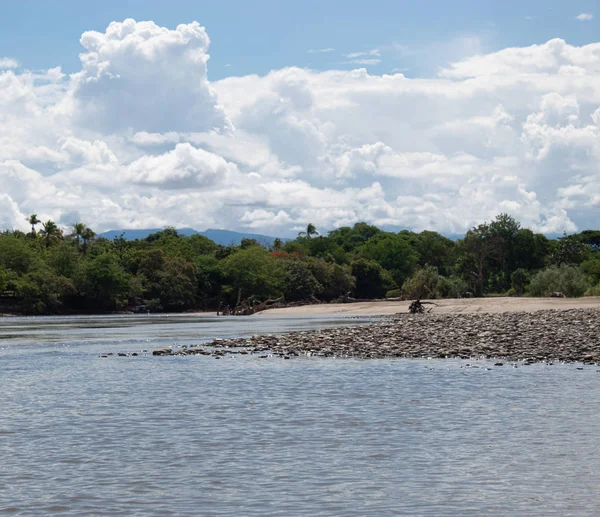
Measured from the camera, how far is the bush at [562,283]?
73625 mm

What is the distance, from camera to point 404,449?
13703mm

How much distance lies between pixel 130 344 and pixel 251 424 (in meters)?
27.9

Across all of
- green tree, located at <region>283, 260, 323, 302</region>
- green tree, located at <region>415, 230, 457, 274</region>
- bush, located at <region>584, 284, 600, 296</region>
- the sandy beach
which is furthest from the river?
green tree, located at <region>415, 230, 457, 274</region>

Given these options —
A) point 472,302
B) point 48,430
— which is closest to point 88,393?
point 48,430

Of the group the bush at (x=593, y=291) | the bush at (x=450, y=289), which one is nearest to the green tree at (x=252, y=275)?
the bush at (x=450, y=289)

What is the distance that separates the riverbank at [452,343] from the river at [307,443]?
11.6 ft

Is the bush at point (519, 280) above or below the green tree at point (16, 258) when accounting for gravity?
below

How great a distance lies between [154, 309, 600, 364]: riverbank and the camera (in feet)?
94.1

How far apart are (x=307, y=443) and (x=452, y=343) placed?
19.2m

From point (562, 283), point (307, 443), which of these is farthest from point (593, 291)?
point (307, 443)

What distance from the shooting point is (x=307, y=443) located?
1438 cm

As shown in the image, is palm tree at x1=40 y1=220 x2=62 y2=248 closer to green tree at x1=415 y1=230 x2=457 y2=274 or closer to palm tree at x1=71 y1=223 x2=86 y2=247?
palm tree at x1=71 y1=223 x2=86 y2=247

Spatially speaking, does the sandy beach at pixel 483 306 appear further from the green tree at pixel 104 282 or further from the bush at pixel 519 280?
the green tree at pixel 104 282

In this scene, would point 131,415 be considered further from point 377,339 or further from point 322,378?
point 377,339
